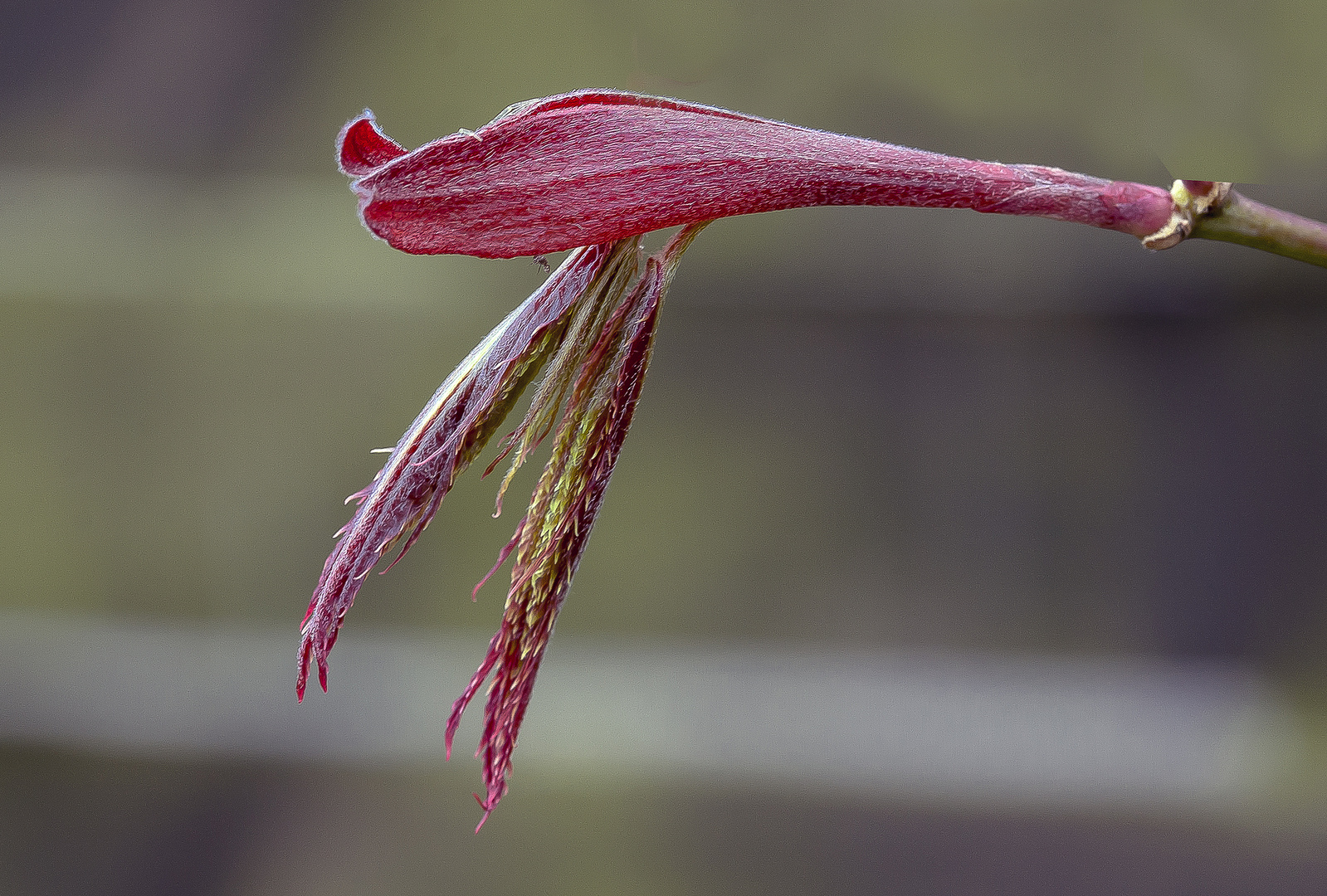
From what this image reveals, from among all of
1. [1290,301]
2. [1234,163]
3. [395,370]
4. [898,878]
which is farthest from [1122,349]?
[1234,163]

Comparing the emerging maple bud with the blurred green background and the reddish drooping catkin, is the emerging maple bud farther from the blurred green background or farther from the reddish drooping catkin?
the blurred green background

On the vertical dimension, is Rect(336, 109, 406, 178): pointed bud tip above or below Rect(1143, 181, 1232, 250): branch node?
below

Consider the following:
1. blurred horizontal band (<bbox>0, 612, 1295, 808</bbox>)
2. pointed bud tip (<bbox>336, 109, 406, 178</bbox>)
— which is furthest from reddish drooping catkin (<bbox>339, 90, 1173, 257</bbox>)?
blurred horizontal band (<bbox>0, 612, 1295, 808</bbox>)

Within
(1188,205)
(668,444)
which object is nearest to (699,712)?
(668,444)

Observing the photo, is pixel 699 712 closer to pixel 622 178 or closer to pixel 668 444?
pixel 668 444

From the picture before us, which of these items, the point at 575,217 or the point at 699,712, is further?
the point at 699,712
